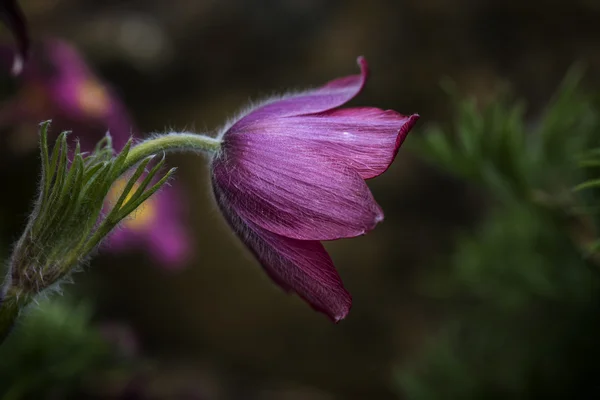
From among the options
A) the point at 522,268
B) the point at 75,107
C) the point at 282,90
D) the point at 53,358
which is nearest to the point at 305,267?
the point at 53,358

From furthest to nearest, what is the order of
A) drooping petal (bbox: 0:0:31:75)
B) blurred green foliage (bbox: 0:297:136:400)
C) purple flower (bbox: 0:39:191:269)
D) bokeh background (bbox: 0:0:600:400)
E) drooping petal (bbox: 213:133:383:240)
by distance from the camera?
bokeh background (bbox: 0:0:600:400)
purple flower (bbox: 0:39:191:269)
blurred green foliage (bbox: 0:297:136:400)
drooping petal (bbox: 0:0:31:75)
drooping petal (bbox: 213:133:383:240)

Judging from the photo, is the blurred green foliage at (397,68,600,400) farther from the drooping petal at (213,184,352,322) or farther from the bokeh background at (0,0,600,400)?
the bokeh background at (0,0,600,400)

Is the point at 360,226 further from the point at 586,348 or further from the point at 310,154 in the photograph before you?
the point at 586,348

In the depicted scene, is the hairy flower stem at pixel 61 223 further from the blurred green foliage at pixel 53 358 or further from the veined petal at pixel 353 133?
the blurred green foliage at pixel 53 358

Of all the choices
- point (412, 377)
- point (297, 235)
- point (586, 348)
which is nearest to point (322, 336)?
point (412, 377)

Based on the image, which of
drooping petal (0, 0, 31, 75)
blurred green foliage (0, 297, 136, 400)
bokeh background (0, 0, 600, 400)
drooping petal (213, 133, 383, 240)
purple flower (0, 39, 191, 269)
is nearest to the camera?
drooping petal (213, 133, 383, 240)

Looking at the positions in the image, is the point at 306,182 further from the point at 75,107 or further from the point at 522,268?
the point at 75,107

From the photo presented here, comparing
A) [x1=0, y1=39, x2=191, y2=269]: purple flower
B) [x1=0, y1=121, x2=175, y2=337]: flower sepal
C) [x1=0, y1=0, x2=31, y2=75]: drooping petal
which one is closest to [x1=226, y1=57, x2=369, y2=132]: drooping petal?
[x1=0, y1=121, x2=175, y2=337]: flower sepal
